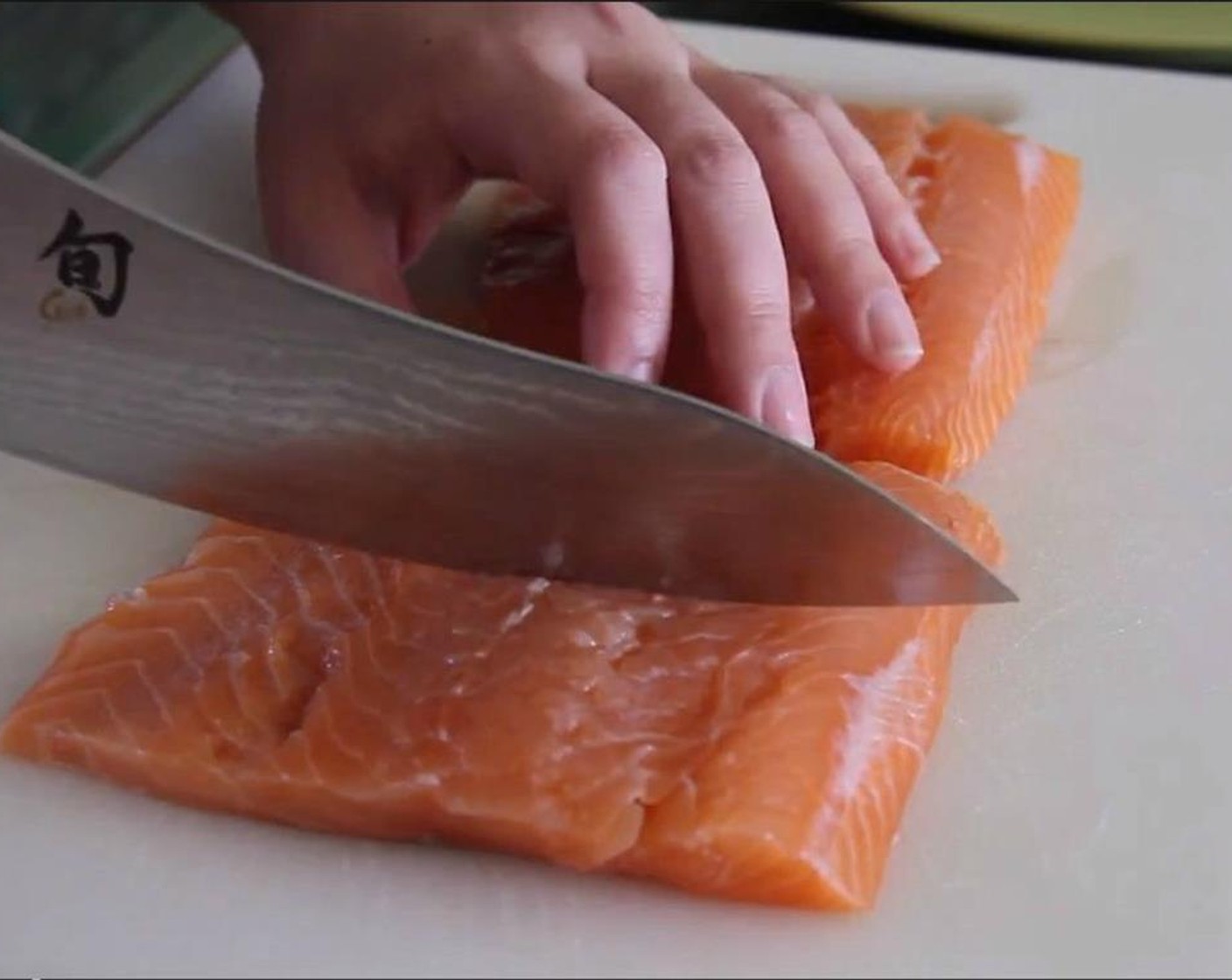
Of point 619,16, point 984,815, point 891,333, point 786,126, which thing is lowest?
point 984,815

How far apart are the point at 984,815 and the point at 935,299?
0.67 meters

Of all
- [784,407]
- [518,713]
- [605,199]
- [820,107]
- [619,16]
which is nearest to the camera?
[518,713]

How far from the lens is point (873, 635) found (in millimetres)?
1561

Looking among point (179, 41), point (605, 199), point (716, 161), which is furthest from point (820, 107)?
point (179, 41)

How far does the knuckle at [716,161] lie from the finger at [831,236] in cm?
6

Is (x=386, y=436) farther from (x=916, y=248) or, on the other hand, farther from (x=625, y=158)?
(x=916, y=248)

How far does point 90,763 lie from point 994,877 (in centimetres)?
79

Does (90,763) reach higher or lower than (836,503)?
lower

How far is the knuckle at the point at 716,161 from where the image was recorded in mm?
1844

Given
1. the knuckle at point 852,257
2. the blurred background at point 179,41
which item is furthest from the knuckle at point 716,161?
the blurred background at point 179,41

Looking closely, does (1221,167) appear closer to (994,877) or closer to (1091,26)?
(1091,26)

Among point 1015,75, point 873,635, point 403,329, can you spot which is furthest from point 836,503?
point 1015,75

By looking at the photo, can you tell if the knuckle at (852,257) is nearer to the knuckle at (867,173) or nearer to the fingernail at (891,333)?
the fingernail at (891,333)

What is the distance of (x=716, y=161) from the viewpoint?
1857 millimetres
